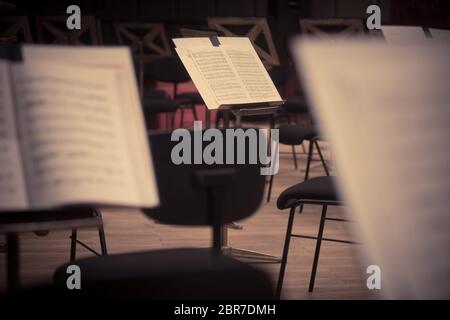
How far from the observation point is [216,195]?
75.1 inches

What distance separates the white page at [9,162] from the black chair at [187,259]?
22cm

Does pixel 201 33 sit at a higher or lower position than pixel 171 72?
higher

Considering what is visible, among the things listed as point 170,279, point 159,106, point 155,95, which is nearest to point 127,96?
point 170,279

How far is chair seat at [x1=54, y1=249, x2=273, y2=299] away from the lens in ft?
5.81

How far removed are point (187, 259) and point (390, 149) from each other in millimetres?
823

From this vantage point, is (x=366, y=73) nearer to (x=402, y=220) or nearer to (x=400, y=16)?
(x=402, y=220)

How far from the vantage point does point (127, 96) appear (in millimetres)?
1783

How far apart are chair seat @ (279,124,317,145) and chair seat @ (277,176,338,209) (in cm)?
163

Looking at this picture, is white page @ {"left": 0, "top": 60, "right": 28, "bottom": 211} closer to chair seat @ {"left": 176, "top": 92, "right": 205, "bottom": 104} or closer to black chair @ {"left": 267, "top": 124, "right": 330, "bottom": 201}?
black chair @ {"left": 267, "top": 124, "right": 330, "bottom": 201}

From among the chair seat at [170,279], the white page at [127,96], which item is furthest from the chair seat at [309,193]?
the white page at [127,96]

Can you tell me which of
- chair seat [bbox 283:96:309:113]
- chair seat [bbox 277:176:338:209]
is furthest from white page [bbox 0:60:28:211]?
chair seat [bbox 283:96:309:113]

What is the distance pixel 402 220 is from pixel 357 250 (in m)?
2.86

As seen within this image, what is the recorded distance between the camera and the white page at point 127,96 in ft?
5.78

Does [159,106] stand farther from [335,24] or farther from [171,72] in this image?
[335,24]
